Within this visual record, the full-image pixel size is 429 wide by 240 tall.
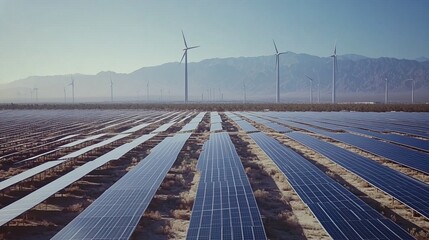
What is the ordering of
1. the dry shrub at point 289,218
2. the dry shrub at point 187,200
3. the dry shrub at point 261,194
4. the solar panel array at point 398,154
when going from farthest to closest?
the solar panel array at point 398,154
the dry shrub at point 261,194
the dry shrub at point 187,200
the dry shrub at point 289,218

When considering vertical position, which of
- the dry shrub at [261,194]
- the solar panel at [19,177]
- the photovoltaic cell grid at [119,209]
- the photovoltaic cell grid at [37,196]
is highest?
the solar panel at [19,177]

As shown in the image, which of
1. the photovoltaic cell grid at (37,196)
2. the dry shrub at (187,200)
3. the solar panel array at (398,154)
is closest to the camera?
the photovoltaic cell grid at (37,196)

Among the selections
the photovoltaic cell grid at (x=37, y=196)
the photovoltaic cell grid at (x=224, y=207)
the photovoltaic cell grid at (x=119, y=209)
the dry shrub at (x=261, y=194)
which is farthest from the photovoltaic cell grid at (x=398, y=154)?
the photovoltaic cell grid at (x=37, y=196)

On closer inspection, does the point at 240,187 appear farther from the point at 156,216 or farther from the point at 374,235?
the point at 374,235

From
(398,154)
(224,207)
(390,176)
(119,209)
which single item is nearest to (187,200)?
(224,207)

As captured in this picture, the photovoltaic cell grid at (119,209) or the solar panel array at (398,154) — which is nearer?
the photovoltaic cell grid at (119,209)

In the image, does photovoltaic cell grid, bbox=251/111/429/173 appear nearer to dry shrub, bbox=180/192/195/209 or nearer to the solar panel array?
the solar panel array

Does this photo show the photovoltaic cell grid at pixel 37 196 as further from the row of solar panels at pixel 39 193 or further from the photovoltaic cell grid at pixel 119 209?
the photovoltaic cell grid at pixel 119 209
